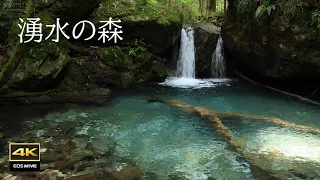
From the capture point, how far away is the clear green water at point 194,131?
225 inches

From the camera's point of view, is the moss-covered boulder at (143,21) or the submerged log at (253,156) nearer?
the submerged log at (253,156)

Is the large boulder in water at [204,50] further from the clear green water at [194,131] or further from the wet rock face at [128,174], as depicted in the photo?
the wet rock face at [128,174]

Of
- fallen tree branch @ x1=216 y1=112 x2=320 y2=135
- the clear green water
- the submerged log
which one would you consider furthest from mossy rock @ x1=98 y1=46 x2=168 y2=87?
fallen tree branch @ x1=216 y1=112 x2=320 y2=135

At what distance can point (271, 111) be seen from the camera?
30.2 ft

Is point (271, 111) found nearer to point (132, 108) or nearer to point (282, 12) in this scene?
point (282, 12)

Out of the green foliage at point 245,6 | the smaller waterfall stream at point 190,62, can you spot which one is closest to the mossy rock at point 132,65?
the smaller waterfall stream at point 190,62

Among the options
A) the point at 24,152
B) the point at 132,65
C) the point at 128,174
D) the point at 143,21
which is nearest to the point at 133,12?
the point at 143,21

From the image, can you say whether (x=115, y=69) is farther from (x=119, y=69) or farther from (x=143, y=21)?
(x=143, y=21)

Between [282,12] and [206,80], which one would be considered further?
[206,80]

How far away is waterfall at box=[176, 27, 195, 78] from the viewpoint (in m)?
14.5

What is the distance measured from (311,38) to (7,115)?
8587mm

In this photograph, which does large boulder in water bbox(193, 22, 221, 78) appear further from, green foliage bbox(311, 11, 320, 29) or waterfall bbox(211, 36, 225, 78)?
green foliage bbox(311, 11, 320, 29)

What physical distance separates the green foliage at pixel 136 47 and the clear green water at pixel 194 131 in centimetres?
174

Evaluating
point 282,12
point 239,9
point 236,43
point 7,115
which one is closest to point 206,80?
point 236,43
